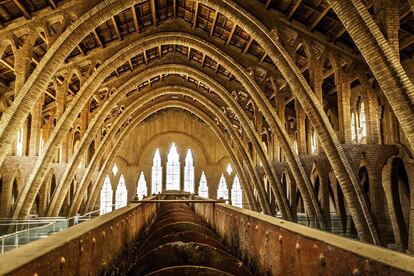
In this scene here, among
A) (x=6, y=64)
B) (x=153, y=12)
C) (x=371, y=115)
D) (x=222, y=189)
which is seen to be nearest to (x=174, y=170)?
(x=222, y=189)

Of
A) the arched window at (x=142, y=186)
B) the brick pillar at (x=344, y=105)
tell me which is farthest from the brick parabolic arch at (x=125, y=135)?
the brick pillar at (x=344, y=105)

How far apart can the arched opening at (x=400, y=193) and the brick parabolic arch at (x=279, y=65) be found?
2290 millimetres

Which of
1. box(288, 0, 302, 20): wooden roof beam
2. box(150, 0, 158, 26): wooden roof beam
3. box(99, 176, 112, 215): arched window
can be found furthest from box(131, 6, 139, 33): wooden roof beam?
box(99, 176, 112, 215): arched window

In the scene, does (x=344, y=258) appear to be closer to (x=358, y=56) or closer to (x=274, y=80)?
(x=358, y=56)

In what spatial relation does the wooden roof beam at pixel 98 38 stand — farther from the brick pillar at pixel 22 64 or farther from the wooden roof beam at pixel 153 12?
the brick pillar at pixel 22 64

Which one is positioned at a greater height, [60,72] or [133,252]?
[60,72]

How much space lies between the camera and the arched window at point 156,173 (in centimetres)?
3881

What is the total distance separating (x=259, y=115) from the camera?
24375 millimetres

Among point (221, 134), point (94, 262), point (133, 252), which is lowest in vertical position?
point (133, 252)

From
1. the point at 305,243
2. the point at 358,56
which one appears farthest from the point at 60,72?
the point at 305,243

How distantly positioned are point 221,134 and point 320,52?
19.3 metres

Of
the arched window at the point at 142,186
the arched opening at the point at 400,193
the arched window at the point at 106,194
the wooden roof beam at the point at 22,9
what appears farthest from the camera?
the arched window at the point at 142,186

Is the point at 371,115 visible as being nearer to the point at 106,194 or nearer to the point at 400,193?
the point at 400,193

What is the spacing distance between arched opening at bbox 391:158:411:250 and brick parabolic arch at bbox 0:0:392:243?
229cm
